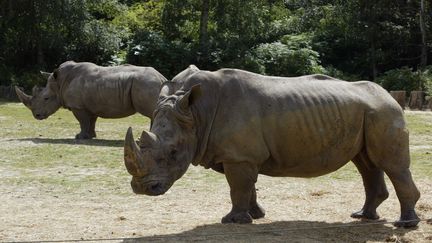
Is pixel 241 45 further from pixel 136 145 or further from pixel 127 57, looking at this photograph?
pixel 136 145

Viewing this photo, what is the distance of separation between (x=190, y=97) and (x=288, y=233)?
71.9 inches

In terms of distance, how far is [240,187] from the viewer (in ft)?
28.1

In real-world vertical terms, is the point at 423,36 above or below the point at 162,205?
above

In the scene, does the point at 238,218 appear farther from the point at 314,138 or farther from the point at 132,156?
the point at 132,156

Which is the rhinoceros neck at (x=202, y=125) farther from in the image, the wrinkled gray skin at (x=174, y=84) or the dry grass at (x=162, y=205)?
the dry grass at (x=162, y=205)

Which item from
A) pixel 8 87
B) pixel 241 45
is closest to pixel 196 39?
pixel 241 45

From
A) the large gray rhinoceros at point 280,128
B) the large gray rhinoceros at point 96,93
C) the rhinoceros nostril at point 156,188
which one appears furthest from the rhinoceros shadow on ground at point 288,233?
the large gray rhinoceros at point 96,93

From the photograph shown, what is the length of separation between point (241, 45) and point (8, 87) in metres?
11.4

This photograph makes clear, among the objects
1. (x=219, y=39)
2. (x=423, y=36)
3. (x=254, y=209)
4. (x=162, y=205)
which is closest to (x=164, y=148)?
(x=254, y=209)

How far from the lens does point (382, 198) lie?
9.41m

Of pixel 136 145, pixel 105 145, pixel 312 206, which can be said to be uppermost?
pixel 136 145

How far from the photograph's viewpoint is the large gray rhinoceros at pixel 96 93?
1777 cm

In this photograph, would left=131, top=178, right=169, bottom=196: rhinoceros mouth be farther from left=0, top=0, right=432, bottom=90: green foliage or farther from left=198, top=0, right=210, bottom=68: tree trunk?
left=198, top=0, right=210, bottom=68: tree trunk

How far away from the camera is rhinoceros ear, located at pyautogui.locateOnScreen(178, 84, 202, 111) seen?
8.20 metres
